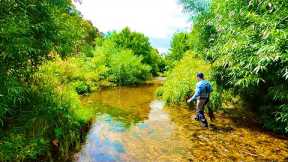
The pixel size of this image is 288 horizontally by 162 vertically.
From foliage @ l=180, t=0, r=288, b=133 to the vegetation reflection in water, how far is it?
3.59ft

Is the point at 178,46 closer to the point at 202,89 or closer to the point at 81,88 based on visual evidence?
the point at 81,88

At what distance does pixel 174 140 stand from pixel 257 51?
382 centimetres

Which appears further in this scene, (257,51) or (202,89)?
(202,89)

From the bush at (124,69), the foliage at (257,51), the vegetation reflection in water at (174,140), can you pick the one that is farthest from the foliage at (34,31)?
the bush at (124,69)

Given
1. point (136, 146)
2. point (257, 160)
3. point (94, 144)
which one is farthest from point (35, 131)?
point (257, 160)

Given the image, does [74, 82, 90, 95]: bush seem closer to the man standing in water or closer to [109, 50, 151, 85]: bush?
[109, 50, 151, 85]: bush

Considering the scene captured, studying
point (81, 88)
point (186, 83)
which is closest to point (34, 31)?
point (186, 83)

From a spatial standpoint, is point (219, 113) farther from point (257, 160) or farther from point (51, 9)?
point (51, 9)

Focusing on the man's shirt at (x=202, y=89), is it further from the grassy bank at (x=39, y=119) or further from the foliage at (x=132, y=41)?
the foliage at (x=132, y=41)

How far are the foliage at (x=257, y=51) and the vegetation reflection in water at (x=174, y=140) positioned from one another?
3.59 ft

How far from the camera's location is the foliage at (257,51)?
9102 mm

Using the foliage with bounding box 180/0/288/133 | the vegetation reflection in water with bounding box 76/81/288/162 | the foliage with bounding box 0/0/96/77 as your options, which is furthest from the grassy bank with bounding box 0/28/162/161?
the foliage with bounding box 180/0/288/133

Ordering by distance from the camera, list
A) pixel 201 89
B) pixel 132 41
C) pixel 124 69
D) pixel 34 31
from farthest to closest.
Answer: pixel 132 41
pixel 124 69
pixel 201 89
pixel 34 31

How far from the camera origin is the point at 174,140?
10406 mm
